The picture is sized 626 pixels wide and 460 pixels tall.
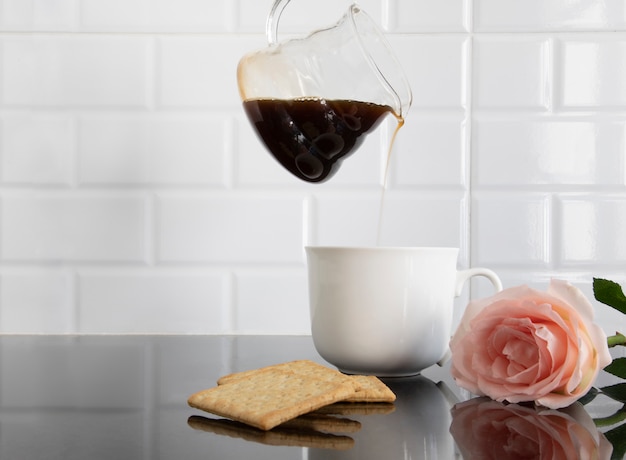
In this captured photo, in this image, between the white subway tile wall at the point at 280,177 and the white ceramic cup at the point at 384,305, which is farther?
the white subway tile wall at the point at 280,177

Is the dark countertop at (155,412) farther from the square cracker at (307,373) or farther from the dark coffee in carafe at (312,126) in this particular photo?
the dark coffee in carafe at (312,126)

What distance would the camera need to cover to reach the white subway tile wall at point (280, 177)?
49.7 inches

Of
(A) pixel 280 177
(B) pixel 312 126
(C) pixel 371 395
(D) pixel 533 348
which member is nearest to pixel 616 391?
(D) pixel 533 348

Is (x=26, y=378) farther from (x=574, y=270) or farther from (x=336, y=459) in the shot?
(x=574, y=270)

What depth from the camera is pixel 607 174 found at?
127cm

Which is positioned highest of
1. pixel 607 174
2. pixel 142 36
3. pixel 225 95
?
pixel 142 36

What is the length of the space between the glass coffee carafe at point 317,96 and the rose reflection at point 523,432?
0.36 metres

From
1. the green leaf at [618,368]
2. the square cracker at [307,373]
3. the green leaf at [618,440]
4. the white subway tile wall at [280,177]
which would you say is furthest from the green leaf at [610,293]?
the white subway tile wall at [280,177]

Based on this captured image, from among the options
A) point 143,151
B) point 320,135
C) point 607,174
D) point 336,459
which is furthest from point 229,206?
point 336,459

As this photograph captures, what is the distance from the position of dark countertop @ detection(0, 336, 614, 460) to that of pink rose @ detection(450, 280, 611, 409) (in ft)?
0.14

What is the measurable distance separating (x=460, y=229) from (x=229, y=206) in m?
0.41

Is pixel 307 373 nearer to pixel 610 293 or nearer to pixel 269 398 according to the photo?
pixel 269 398

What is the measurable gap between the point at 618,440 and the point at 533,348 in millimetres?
114

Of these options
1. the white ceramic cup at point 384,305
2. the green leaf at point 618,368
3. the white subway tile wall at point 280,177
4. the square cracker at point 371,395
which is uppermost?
the white subway tile wall at point 280,177
